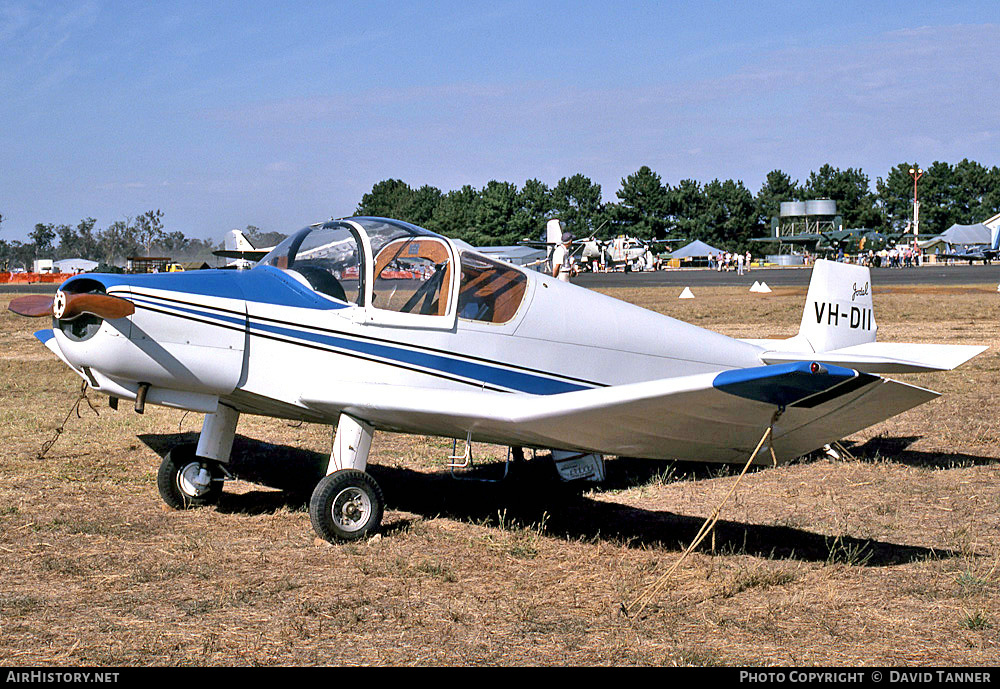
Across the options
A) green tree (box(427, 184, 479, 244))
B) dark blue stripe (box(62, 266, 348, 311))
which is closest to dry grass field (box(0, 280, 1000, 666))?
dark blue stripe (box(62, 266, 348, 311))

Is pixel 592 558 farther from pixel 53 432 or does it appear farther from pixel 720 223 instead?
pixel 720 223

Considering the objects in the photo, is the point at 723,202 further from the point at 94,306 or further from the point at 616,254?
the point at 94,306

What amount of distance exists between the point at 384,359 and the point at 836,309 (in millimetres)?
4272

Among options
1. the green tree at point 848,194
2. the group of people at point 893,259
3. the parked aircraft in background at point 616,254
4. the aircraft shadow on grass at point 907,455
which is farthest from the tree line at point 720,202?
the aircraft shadow on grass at point 907,455

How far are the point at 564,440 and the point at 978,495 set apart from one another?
3336 millimetres

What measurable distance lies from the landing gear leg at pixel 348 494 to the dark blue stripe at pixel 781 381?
7.94 ft

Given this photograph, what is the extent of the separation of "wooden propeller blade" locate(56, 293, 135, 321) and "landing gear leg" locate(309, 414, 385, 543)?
1458 millimetres

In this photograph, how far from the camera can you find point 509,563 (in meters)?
5.18

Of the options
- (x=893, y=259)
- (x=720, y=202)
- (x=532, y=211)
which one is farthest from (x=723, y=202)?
(x=893, y=259)

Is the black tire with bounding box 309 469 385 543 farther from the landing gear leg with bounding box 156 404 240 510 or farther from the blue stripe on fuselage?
the landing gear leg with bounding box 156 404 240 510

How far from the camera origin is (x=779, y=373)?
158 inches

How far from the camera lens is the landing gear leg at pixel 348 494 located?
5461mm

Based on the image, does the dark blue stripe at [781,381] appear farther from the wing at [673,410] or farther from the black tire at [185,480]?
the black tire at [185,480]
